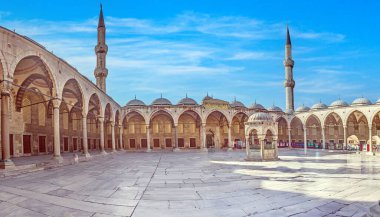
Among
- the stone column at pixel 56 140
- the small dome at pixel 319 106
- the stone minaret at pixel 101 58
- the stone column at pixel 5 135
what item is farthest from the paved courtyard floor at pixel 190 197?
the small dome at pixel 319 106

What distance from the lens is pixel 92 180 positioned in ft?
34.1

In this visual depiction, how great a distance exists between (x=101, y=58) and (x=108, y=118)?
1006 centimetres

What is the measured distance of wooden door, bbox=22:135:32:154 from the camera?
21797 millimetres

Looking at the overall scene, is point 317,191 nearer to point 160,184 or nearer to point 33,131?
point 160,184

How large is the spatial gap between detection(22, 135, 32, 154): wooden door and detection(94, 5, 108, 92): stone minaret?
54.7 feet

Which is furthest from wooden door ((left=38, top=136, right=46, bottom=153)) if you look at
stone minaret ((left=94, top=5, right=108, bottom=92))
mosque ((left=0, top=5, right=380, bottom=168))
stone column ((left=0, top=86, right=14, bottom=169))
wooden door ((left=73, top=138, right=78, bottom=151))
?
stone minaret ((left=94, top=5, right=108, bottom=92))

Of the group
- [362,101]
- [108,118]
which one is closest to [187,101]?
[108,118]

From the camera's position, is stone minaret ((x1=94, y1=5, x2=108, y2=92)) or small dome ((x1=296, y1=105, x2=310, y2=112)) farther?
small dome ((x1=296, y1=105, x2=310, y2=112))

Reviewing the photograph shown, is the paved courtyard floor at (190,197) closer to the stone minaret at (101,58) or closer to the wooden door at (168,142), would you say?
the stone minaret at (101,58)

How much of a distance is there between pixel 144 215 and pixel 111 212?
0.80 metres

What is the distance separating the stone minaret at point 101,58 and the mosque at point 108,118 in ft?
0.44

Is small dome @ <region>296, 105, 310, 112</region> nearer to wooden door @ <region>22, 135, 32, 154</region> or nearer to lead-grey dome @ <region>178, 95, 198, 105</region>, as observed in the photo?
lead-grey dome @ <region>178, 95, 198, 105</region>

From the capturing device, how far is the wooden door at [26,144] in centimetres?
2180

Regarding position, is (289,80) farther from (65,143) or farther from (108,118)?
(65,143)
